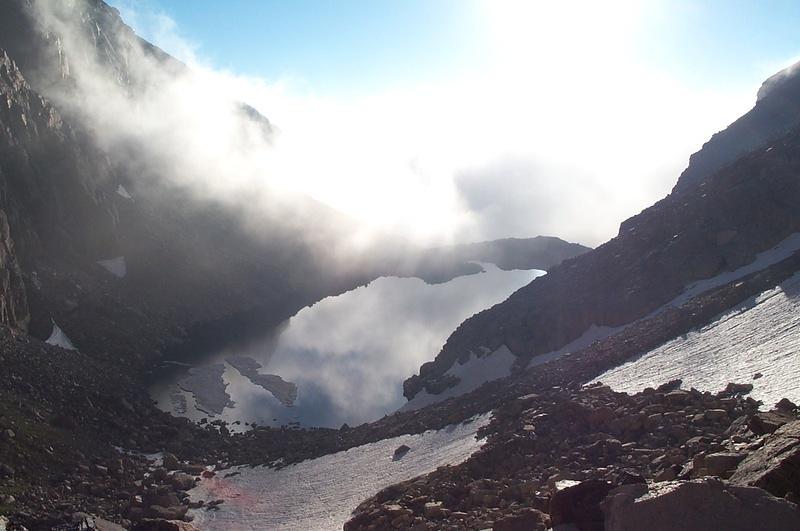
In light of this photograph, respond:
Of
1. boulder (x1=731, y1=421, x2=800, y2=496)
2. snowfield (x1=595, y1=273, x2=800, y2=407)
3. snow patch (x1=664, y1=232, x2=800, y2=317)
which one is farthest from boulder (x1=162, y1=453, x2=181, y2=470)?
snow patch (x1=664, y1=232, x2=800, y2=317)

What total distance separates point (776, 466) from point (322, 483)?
82.6 ft

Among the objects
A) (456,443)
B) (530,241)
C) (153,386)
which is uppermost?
(530,241)

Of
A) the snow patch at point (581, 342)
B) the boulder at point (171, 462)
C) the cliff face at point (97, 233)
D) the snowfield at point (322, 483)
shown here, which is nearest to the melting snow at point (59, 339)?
the cliff face at point (97, 233)

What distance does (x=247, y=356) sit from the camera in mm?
76250

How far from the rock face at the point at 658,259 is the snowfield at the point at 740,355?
12446mm

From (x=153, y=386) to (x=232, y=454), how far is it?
23.7 meters

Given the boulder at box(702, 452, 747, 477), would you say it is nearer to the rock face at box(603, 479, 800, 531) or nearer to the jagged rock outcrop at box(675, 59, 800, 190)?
the rock face at box(603, 479, 800, 531)

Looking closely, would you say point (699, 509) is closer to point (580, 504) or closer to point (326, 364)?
point (580, 504)

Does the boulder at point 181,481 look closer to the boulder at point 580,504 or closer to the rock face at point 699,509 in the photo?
the boulder at point 580,504

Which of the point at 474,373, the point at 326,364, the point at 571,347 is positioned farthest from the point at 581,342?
the point at 326,364

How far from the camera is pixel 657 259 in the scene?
1902 inches

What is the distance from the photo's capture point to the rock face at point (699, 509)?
865 centimetres

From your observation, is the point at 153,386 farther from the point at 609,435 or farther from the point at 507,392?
the point at 609,435

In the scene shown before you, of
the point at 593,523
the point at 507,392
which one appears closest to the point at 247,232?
the point at 507,392
